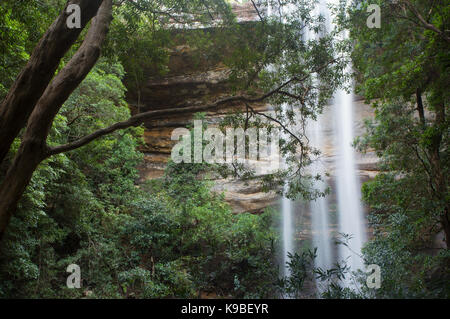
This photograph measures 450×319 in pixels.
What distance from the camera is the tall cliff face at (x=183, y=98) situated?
15.2 metres

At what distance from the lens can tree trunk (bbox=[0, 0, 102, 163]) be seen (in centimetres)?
423

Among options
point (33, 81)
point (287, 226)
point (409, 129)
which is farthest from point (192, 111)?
point (287, 226)

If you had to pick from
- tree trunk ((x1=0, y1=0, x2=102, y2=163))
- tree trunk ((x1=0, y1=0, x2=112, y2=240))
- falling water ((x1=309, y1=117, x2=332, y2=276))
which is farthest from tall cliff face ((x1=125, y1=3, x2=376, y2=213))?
tree trunk ((x1=0, y1=0, x2=102, y2=163))

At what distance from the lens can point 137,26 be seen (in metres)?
7.43

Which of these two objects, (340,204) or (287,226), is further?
(340,204)

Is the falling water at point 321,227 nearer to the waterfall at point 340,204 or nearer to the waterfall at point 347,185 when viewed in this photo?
the waterfall at point 340,204

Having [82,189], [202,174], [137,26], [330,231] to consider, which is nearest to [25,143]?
[137,26]

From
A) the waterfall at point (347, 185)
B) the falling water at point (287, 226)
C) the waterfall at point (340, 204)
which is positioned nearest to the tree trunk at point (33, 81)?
the waterfall at point (340, 204)

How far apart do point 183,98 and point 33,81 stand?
44.3 ft

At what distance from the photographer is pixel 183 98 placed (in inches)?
692

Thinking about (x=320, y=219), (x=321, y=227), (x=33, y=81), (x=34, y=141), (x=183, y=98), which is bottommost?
(x=34, y=141)

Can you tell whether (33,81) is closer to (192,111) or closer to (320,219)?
(192,111)

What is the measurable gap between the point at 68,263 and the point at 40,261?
0.67m
